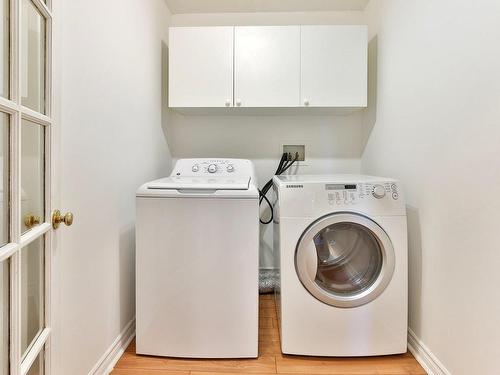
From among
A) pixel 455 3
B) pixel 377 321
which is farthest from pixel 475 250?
pixel 455 3

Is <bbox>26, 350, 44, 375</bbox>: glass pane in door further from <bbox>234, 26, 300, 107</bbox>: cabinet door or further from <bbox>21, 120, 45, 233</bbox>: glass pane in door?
<bbox>234, 26, 300, 107</bbox>: cabinet door

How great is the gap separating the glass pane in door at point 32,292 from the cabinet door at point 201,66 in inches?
51.3

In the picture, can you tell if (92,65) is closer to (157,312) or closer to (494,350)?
(157,312)

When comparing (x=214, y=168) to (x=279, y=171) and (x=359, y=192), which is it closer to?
(x=279, y=171)

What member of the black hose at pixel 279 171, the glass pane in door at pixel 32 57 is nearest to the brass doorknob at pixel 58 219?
the glass pane in door at pixel 32 57

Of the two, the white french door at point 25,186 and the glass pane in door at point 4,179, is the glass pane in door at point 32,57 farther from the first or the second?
the glass pane in door at point 4,179

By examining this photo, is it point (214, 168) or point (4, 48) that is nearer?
point (4, 48)

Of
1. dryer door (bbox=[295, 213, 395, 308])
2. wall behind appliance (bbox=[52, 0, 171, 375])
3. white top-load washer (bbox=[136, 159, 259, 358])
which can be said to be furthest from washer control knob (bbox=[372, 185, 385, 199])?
wall behind appliance (bbox=[52, 0, 171, 375])

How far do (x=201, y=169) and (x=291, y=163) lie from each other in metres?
0.77

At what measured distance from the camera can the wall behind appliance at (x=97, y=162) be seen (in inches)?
39.2

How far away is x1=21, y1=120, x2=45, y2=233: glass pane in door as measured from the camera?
0.81m

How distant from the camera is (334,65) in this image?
6.07ft

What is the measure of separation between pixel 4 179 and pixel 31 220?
0.17 metres

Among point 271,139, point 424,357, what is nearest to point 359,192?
point 424,357
